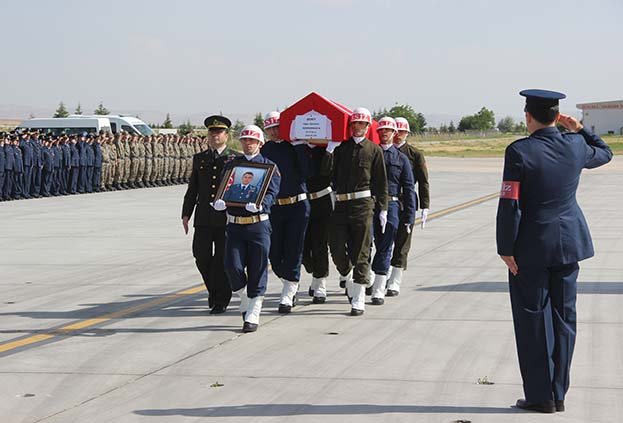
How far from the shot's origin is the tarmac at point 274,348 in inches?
273

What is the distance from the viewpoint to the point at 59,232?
19.2 meters

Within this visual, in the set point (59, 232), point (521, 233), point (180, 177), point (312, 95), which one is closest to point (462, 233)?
point (59, 232)

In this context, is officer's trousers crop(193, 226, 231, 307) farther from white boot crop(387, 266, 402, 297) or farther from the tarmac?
white boot crop(387, 266, 402, 297)

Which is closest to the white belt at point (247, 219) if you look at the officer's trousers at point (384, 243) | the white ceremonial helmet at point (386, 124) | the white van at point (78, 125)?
the officer's trousers at point (384, 243)

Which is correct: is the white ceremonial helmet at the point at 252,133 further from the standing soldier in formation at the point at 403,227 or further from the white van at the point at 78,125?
the white van at the point at 78,125

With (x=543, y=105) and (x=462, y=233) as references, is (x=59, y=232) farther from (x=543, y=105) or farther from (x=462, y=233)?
(x=543, y=105)

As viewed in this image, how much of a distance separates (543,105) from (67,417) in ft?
11.1

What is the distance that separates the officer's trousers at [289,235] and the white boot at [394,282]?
1402 mm

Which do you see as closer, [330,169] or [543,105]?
[543,105]

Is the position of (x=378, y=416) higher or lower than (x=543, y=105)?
lower

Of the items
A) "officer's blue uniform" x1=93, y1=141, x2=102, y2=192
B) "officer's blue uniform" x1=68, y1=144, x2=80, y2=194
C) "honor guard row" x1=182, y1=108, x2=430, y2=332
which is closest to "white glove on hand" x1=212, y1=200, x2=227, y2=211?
"honor guard row" x1=182, y1=108, x2=430, y2=332

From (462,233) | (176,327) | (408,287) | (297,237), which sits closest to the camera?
(176,327)

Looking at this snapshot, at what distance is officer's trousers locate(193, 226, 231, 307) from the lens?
10.6 meters

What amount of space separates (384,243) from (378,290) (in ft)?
1.62
